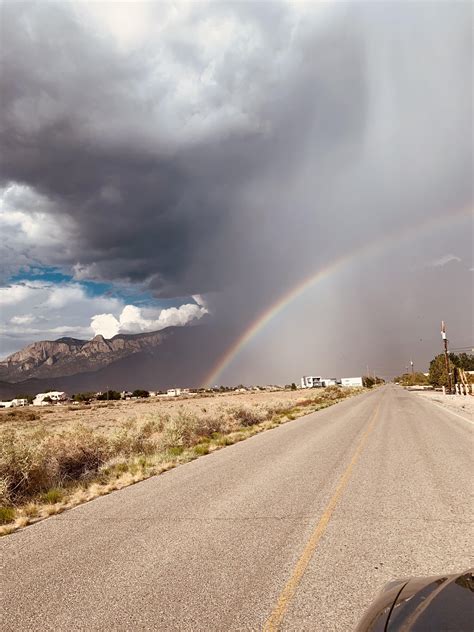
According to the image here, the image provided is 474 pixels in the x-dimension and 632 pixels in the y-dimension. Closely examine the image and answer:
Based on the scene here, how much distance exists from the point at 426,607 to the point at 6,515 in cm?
863

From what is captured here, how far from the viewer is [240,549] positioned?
19.6 feet

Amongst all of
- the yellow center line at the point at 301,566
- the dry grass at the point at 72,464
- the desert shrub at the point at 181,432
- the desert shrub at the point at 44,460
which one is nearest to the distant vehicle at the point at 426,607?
the yellow center line at the point at 301,566

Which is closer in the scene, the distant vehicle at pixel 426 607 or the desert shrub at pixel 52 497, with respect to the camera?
the distant vehicle at pixel 426 607

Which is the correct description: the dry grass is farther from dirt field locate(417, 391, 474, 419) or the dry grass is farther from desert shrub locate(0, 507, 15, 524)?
dirt field locate(417, 391, 474, 419)

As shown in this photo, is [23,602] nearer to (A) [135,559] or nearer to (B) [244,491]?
(A) [135,559]

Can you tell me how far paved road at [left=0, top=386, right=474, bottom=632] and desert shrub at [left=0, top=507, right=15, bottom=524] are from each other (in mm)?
1197

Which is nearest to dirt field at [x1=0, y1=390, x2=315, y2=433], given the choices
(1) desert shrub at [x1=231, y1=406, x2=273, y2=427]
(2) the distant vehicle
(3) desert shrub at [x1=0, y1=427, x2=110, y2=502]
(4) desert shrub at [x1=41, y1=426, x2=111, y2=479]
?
(1) desert shrub at [x1=231, y1=406, x2=273, y2=427]

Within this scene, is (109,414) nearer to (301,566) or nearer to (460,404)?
(460,404)

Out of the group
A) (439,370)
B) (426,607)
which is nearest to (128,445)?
(426,607)

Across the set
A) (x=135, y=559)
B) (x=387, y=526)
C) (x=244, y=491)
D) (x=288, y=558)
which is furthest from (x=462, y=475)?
(x=135, y=559)

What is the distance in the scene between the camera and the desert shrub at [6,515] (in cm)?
854

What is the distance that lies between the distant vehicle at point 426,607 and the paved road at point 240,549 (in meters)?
1.34

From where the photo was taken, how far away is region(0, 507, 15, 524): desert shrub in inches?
336

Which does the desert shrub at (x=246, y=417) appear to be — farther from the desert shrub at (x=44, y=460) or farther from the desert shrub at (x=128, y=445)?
the desert shrub at (x=44, y=460)
